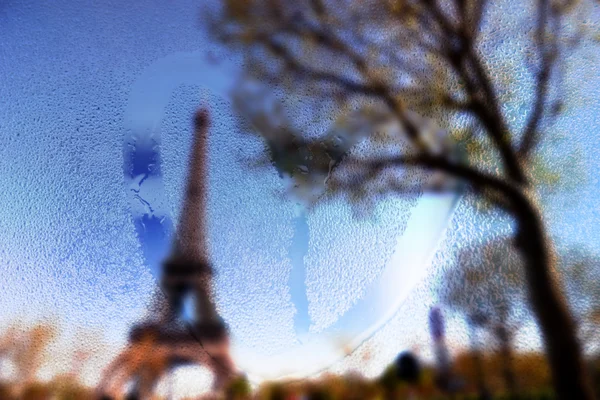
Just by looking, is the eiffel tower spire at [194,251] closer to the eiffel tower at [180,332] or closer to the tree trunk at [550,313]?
the eiffel tower at [180,332]

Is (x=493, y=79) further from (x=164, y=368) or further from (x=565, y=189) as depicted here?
(x=164, y=368)

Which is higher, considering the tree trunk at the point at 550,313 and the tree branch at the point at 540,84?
the tree branch at the point at 540,84

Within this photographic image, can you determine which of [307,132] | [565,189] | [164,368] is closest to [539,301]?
[565,189]

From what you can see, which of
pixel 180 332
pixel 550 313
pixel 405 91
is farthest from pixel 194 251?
pixel 550 313

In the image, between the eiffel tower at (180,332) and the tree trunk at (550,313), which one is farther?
the eiffel tower at (180,332)

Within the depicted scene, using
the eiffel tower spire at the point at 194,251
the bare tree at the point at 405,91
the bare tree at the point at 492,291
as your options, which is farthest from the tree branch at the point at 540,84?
the eiffel tower spire at the point at 194,251

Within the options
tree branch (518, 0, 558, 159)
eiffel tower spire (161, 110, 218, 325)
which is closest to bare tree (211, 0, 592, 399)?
tree branch (518, 0, 558, 159)

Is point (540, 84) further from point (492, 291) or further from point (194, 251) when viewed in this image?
point (194, 251)
